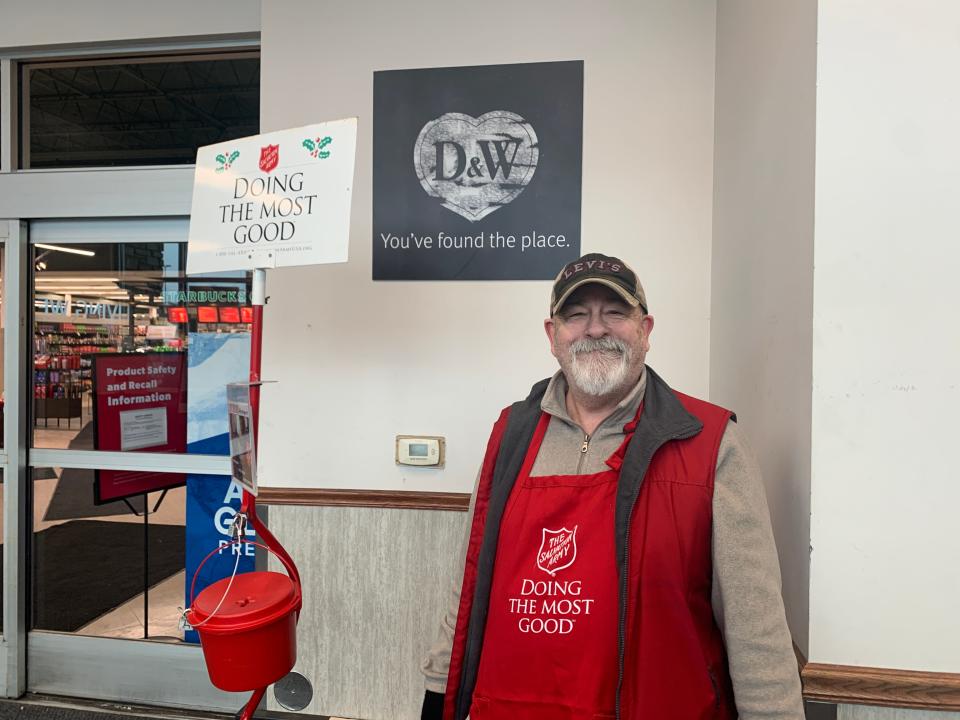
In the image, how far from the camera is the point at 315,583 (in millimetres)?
2297

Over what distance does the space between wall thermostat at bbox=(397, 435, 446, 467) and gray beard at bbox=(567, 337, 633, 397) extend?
90cm

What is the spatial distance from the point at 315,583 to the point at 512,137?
1884 mm

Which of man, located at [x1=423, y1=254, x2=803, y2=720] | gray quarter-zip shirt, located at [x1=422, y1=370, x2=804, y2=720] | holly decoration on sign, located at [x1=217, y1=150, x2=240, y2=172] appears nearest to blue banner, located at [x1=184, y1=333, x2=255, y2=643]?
holly decoration on sign, located at [x1=217, y1=150, x2=240, y2=172]

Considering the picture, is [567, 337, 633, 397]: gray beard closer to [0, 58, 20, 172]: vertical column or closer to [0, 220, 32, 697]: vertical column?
[0, 220, 32, 697]: vertical column

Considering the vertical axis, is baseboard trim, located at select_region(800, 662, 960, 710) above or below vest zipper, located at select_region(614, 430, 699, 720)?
below

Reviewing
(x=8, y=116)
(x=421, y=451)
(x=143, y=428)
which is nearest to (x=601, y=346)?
(x=421, y=451)

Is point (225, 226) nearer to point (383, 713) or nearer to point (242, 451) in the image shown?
point (242, 451)

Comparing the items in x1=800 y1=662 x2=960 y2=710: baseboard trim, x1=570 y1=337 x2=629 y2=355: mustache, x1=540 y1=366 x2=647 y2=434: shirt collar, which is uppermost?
x1=570 y1=337 x2=629 y2=355: mustache

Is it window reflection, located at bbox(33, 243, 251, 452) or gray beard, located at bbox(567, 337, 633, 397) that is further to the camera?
window reflection, located at bbox(33, 243, 251, 452)

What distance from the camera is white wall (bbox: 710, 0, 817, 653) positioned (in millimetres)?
1309

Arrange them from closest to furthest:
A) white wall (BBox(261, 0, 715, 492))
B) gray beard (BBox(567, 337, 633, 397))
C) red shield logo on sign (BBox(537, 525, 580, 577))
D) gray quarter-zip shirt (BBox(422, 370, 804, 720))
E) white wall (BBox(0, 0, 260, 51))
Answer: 1. gray quarter-zip shirt (BBox(422, 370, 804, 720))
2. red shield logo on sign (BBox(537, 525, 580, 577))
3. gray beard (BBox(567, 337, 633, 397))
4. white wall (BBox(261, 0, 715, 492))
5. white wall (BBox(0, 0, 260, 51))

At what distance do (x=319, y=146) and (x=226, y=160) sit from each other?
1.12 ft

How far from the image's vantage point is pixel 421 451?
222 centimetres

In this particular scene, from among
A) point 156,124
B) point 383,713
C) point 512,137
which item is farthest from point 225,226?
point 383,713
